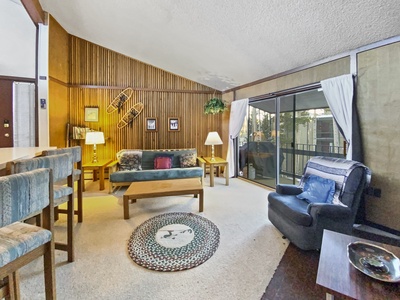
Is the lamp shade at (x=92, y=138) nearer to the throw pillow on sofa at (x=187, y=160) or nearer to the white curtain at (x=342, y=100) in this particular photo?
the throw pillow on sofa at (x=187, y=160)

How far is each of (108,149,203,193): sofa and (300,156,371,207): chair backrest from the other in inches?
99.3

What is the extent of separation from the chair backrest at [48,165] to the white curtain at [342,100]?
352 cm

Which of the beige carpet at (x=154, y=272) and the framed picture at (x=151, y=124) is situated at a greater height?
the framed picture at (x=151, y=124)

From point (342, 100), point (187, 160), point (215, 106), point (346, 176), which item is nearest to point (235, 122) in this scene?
point (215, 106)

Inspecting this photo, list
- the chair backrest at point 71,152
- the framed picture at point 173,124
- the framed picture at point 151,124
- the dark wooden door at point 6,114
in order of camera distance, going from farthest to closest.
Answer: the framed picture at point 173,124, the framed picture at point 151,124, the dark wooden door at point 6,114, the chair backrest at point 71,152

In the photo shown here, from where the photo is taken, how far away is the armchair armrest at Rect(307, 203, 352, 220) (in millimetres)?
2008

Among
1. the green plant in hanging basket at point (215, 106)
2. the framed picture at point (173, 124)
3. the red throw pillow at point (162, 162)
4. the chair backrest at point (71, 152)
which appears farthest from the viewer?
the framed picture at point (173, 124)

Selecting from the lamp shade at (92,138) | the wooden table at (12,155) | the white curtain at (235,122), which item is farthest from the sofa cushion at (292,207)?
the lamp shade at (92,138)

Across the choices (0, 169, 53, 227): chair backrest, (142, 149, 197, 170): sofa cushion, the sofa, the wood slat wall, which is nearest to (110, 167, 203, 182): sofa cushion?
the sofa

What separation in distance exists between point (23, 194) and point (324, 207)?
241cm

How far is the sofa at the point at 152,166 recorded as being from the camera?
13.4 feet

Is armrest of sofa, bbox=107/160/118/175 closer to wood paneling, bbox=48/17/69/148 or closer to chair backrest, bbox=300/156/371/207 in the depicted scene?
wood paneling, bbox=48/17/69/148

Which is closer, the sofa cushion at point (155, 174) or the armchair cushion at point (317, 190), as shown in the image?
the armchair cushion at point (317, 190)

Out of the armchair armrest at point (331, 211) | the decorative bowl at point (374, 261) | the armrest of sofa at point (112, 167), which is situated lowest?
the decorative bowl at point (374, 261)
